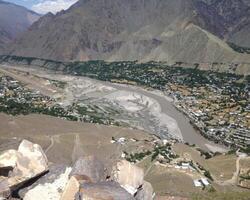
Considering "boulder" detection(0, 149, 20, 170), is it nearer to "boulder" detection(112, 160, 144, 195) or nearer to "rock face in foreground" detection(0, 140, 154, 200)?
"rock face in foreground" detection(0, 140, 154, 200)

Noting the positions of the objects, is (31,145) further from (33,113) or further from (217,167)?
(33,113)

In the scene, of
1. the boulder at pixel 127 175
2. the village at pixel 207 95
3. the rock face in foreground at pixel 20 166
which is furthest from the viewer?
the village at pixel 207 95

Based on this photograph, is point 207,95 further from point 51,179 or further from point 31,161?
point 31,161

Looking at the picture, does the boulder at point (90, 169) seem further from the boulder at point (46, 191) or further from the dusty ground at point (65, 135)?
the dusty ground at point (65, 135)

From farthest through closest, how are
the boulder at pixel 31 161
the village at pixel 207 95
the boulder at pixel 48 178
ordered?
1. the village at pixel 207 95
2. the boulder at pixel 31 161
3. the boulder at pixel 48 178

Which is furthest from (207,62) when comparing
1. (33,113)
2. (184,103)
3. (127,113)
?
(33,113)

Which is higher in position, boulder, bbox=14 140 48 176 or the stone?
boulder, bbox=14 140 48 176

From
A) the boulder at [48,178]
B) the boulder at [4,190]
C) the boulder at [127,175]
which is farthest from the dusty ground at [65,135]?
the boulder at [4,190]

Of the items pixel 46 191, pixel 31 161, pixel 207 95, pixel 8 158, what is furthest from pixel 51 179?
pixel 207 95

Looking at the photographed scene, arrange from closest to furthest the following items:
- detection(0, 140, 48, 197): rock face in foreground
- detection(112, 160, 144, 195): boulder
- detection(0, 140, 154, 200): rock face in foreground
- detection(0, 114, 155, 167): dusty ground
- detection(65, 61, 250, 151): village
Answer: detection(0, 140, 154, 200): rock face in foreground, detection(0, 140, 48, 197): rock face in foreground, detection(112, 160, 144, 195): boulder, detection(0, 114, 155, 167): dusty ground, detection(65, 61, 250, 151): village

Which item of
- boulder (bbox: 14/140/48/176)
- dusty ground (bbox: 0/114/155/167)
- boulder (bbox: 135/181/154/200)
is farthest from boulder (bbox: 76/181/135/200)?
dusty ground (bbox: 0/114/155/167)
